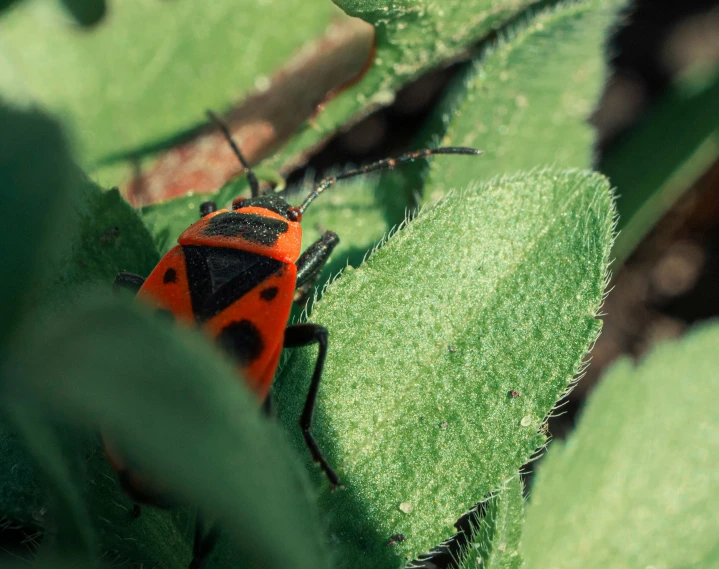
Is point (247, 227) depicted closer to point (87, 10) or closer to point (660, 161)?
point (87, 10)

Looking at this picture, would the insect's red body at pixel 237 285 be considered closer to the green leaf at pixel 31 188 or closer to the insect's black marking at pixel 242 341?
the insect's black marking at pixel 242 341

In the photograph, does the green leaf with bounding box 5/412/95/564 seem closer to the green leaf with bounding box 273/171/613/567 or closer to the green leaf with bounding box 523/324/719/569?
the green leaf with bounding box 273/171/613/567

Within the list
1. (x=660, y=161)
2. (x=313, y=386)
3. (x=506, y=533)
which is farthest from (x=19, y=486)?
A: (x=660, y=161)

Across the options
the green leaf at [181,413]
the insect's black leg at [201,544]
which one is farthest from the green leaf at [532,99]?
the green leaf at [181,413]

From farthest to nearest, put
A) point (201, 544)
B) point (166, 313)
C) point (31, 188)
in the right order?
point (166, 313) → point (201, 544) → point (31, 188)

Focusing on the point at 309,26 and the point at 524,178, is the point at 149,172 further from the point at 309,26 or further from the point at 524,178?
the point at 524,178

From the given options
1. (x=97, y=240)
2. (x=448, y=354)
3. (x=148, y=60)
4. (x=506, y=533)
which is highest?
(x=148, y=60)

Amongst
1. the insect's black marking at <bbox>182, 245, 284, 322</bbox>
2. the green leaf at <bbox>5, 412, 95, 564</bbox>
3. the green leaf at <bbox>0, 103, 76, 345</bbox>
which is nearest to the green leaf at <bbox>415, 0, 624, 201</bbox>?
the insect's black marking at <bbox>182, 245, 284, 322</bbox>
